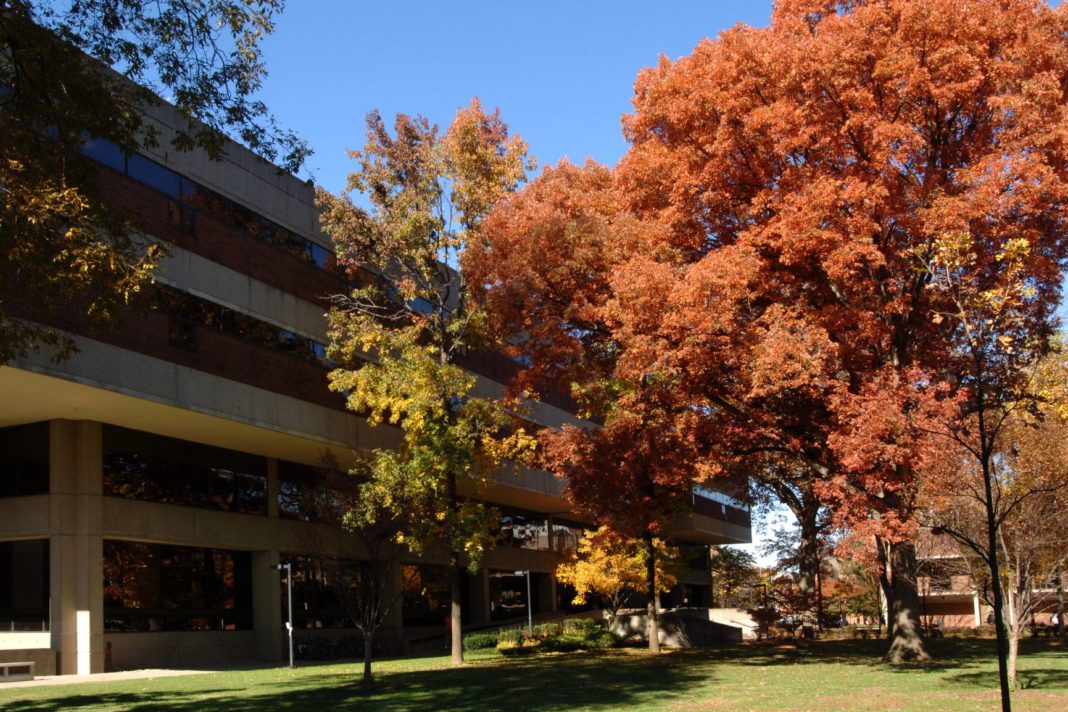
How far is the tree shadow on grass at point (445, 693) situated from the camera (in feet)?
54.7

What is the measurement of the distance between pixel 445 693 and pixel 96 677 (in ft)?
36.1

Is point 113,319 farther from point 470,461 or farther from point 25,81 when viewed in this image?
point 470,461

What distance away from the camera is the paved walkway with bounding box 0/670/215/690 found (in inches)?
904

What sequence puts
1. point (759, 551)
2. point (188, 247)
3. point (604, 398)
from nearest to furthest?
1. point (188, 247)
2. point (604, 398)
3. point (759, 551)

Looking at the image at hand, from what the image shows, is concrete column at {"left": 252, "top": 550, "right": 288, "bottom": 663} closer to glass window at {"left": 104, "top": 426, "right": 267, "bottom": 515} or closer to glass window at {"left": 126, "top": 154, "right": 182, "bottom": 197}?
glass window at {"left": 104, "top": 426, "right": 267, "bottom": 515}

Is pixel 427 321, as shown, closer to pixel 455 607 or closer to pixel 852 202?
pixel 455 607

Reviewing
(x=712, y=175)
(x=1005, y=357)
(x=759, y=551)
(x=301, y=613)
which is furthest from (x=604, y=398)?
(x=759, y=551)

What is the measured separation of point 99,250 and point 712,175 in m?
14.6

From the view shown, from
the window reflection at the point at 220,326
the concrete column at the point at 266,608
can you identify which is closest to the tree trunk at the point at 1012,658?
the window reflection at the point at 220,326

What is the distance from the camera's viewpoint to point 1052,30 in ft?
70.5

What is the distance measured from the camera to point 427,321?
97.6 ft

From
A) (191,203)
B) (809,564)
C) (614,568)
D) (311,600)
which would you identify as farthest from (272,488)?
(809,564)

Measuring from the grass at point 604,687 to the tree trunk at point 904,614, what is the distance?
0.64m

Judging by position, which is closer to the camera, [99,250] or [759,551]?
[99,250]
